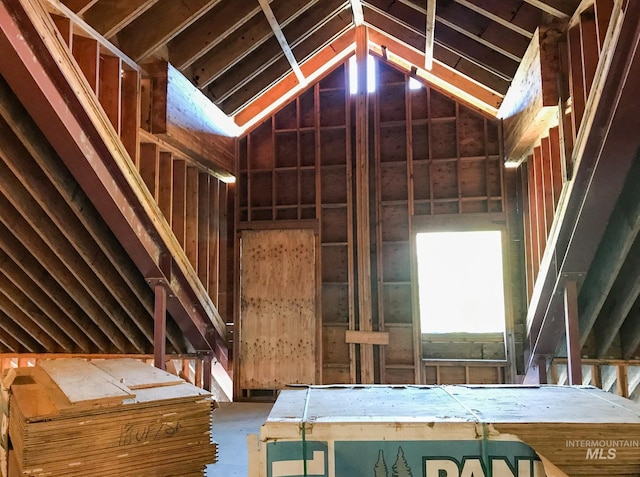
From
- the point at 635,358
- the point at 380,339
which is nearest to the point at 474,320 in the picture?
the point at 380,339

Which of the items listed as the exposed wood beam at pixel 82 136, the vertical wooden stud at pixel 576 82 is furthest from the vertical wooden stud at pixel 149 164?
the vertical wooden stud at pixel 576 82

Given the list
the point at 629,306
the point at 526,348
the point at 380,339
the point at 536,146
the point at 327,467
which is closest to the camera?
the point at 327,467

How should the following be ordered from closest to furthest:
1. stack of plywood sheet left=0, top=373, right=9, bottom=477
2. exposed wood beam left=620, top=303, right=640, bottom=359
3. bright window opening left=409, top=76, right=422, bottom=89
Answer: stack of plywood sheet left=0, top=373, right=9, bottom=477
exposed wood beam left=620, top=303, right=640, bottom=359
bright window opening left=409, top=76, right=422, bottom=89

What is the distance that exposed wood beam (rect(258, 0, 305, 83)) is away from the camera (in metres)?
4.92

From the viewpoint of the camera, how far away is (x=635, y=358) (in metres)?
5.02

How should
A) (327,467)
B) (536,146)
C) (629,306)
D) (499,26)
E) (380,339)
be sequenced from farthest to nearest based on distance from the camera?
(380,339) → (536,146) → (499,26) → (629,306) → (327,467)

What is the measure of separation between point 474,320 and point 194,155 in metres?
4.21

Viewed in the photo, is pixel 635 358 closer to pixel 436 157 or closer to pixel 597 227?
pixel 597 227

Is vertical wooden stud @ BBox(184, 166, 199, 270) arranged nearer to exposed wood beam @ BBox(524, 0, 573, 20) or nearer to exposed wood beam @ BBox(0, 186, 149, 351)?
exposed wood beam @ BBox(0, 186, 149, 351)

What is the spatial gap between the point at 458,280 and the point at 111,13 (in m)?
5.10

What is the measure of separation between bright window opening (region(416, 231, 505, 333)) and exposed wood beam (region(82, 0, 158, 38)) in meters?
4.32

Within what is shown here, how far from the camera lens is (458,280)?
6609mm

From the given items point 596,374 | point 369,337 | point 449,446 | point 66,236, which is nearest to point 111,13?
point 66,236

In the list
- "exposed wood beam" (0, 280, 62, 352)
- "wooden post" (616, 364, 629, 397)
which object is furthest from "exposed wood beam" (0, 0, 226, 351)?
"wooden post" (616, 364, 629, 397)
